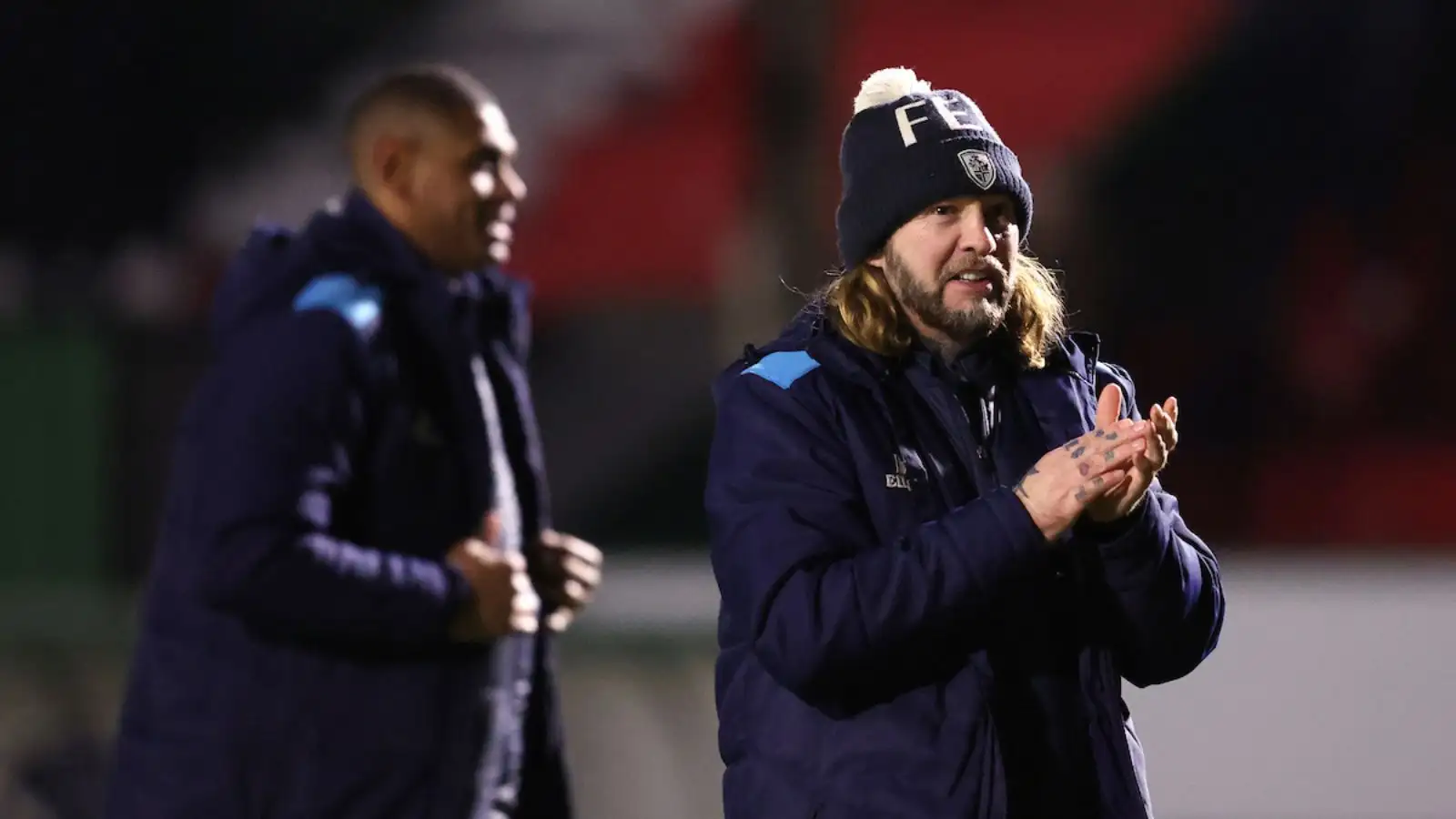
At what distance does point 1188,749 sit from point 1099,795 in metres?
4.00

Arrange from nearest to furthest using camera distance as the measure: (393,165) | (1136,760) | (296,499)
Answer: (1136,760) < (296,499) < (393,165)

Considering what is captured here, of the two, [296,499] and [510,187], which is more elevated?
[510,187]

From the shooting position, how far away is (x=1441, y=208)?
26.0ft

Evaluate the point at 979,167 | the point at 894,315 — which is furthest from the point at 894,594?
the point at 979,167

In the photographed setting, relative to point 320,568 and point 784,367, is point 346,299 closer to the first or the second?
point 320,568

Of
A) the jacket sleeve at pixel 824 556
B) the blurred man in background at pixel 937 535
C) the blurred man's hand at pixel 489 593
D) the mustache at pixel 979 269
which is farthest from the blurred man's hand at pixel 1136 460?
the blurred man's hand at pixel 489 593

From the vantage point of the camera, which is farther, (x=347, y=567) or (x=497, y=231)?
(x=497, y=231)

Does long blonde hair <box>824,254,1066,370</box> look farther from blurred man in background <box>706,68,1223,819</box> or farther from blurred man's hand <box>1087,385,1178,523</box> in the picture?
blurred man's hand <box>1087,385,1178,523</box>

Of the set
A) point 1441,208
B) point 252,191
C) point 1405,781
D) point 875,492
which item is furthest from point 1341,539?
point 875,492

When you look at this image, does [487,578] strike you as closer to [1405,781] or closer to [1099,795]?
[1099,795]

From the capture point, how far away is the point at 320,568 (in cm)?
289

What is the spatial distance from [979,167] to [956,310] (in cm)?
17

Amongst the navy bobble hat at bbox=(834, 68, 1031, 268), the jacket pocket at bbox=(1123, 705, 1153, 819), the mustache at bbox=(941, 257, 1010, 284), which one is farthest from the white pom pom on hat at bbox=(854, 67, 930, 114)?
the jacket pocket at bbox=(1123, 705, 1153, 819)

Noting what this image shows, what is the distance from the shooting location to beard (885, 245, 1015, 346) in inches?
90.3
